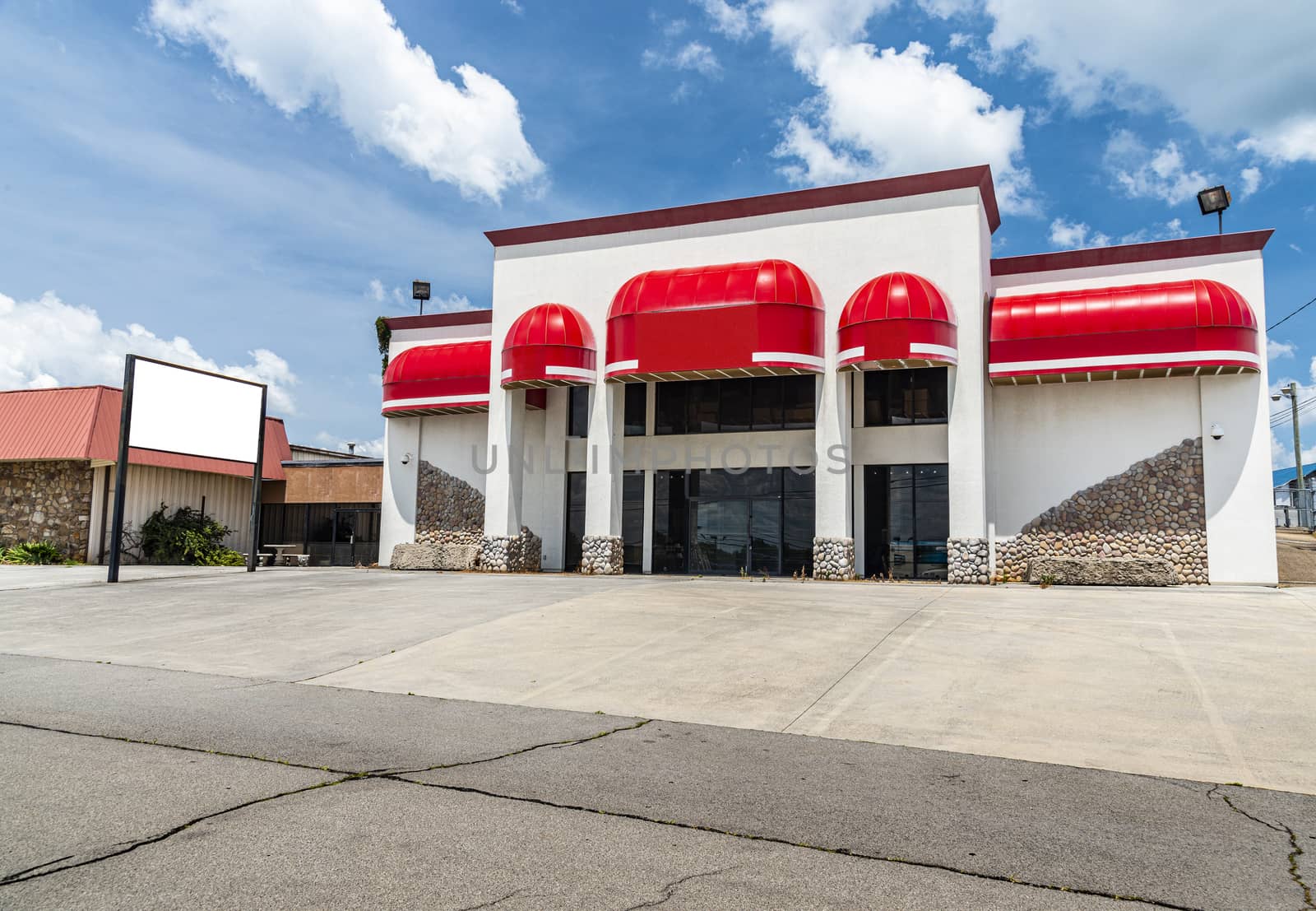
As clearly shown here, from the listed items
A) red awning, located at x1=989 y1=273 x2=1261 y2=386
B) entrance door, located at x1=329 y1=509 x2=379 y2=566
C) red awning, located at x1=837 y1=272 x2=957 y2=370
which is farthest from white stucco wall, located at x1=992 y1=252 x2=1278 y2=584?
entrance door, located at x1=329 y1=509 x2=379 y2=566

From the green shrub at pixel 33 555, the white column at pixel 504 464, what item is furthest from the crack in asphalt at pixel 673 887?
the green shrub at pixel 33 555

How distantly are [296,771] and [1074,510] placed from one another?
63.8 ft

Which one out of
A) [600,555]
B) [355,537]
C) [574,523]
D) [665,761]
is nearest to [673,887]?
[665,761]

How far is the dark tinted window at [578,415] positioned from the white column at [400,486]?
5386mm

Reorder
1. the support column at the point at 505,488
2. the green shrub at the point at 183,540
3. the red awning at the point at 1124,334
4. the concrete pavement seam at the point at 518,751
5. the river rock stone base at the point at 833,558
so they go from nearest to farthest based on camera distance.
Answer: the concrete pavement seam at the point at 518,751, the red awning at the point at 1124,334, the river rock stone base at the point at 833,558, the support column at the point at 505,488, the green shrub at the point at 183,540

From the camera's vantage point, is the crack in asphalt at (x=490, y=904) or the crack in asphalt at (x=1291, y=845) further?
the crack in asphalt at (x=1291, y=845)

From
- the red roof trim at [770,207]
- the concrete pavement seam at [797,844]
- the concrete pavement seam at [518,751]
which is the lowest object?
the concrete pavement seam at [518,751]

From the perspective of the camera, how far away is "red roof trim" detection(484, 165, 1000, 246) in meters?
21.2

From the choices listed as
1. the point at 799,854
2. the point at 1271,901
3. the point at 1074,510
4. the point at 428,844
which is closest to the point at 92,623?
the point at 428,844

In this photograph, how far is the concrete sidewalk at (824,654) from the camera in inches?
298

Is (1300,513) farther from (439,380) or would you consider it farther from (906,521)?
(439,380)

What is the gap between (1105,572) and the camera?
19.7 meters

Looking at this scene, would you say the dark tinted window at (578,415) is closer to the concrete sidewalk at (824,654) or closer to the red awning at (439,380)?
the red awning at (439,380)

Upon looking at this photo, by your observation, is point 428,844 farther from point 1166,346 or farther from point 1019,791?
point 1166,346
